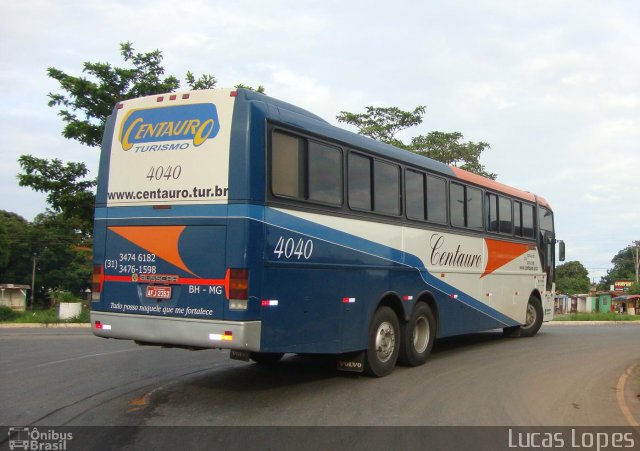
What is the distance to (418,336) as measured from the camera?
10.0 metres

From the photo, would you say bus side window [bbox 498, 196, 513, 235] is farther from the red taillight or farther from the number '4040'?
the red taillight

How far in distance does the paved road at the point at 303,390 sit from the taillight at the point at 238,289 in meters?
1.22

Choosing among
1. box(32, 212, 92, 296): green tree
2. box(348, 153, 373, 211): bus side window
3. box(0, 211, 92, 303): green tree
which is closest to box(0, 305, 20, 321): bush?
box(348, 153, 373, 211): bus side window

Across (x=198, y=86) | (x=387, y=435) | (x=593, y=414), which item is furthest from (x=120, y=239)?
(x=198, y=86)

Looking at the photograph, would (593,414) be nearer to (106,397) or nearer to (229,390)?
(229,390)

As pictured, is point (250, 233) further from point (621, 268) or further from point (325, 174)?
point (621, 268)

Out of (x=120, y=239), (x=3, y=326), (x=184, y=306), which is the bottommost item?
(x=3, y=326)

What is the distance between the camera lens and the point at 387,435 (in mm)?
5742

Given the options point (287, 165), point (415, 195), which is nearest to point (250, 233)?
point (287, 165)

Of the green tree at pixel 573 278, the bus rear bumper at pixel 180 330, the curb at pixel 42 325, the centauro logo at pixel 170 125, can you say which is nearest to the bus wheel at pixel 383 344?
the bus rear bumper at pixel 180 330

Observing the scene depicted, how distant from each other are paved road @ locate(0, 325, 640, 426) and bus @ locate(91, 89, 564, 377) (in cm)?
62

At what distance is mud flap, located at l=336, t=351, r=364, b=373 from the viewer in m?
8.37

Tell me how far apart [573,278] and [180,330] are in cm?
8715

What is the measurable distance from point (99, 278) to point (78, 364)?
10.3 feet
